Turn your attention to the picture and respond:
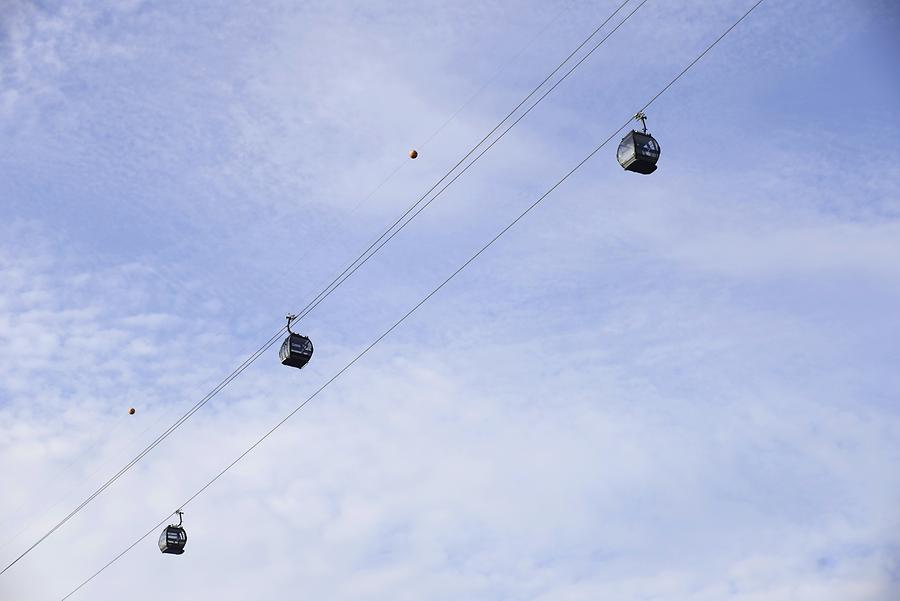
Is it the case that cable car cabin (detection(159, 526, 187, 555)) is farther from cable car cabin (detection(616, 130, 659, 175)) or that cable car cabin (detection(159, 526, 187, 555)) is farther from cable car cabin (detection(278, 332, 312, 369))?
cable car cabin (detection(616, 130, 659, 175))

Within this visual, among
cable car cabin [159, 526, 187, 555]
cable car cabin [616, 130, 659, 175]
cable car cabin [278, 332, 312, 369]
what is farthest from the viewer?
cable car cabin [159, 526, 187, 555]

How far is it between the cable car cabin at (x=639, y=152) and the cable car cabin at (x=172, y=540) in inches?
527

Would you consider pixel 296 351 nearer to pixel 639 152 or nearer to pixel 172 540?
pixel 172 540

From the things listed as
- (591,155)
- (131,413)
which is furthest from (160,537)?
(591,155)

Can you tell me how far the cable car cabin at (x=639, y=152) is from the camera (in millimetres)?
17109

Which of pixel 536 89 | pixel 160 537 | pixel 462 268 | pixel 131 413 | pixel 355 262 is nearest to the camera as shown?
pixel 536 89

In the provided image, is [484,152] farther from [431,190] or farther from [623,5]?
[623,5]

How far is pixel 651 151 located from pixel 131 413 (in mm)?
11272

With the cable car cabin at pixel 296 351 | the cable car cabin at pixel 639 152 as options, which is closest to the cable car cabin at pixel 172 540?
the cable car cabin at pixel 296 351

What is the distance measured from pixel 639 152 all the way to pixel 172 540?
13.8 meters

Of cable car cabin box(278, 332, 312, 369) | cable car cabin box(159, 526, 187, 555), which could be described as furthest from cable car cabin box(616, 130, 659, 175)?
cable car cabin box(159, 526, 187, 555)

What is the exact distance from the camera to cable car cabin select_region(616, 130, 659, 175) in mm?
17109

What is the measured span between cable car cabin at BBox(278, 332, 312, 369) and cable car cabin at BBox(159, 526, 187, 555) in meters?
6.23

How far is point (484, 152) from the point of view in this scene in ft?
60.9
